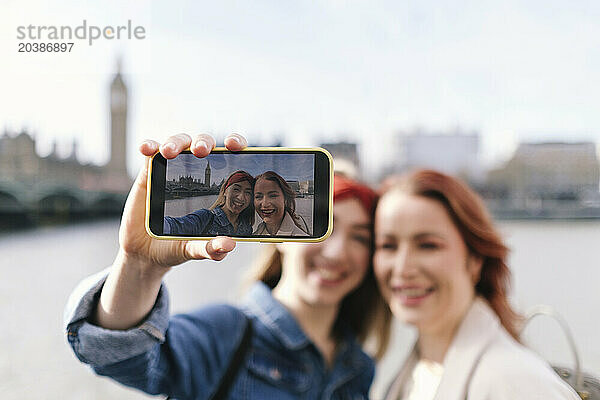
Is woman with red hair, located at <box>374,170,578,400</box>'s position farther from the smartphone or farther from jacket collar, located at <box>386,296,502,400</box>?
the smartphone

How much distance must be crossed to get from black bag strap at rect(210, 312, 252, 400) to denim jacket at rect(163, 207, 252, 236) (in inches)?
21.9

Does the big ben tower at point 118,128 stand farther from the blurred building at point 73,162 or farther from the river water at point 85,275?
the river water at point 85,275

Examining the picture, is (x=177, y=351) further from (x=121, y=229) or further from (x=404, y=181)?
(x=404, y=181)

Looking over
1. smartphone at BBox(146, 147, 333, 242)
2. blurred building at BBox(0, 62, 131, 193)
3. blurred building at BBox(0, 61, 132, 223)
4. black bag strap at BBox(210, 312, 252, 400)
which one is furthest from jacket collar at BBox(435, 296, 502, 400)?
blurred building at BBox(0, 61, 132, 223)

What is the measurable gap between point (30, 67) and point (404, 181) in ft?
2.39

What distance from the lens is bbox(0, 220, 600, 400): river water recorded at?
340 inches

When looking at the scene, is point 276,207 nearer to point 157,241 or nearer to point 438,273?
point 157,241

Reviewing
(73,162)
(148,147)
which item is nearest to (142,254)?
(148,147)

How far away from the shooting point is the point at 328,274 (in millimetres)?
1194

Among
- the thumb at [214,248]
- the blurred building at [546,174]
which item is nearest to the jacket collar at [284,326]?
the thumb at [214,248]

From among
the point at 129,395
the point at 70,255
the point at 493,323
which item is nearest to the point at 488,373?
the point at 493,323

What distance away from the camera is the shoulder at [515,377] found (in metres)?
0.86

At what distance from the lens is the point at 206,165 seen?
2.04 feet

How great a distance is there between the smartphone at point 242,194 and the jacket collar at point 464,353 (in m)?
0.49
